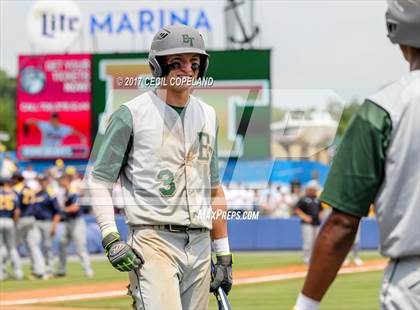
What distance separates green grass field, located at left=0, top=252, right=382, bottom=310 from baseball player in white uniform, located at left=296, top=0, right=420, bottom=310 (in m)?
10.9

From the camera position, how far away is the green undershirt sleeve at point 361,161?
362 centimetres

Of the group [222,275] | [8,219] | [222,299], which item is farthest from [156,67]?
[8,219]

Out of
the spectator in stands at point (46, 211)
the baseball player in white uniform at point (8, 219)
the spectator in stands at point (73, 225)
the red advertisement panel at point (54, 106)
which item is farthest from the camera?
the red advertisement panel at point (54, 106)

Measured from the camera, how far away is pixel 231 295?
1669cm

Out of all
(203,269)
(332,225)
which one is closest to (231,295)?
(203,269)

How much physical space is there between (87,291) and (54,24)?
24.3 metres

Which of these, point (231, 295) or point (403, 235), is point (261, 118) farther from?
point (403, 235)

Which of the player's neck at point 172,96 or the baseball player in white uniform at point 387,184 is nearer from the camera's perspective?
the baseball player in white uniform at point 387,184

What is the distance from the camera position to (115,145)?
5.99 meters

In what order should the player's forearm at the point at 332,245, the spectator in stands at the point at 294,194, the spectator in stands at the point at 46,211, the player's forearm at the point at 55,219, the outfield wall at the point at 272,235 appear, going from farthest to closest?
the spectator in stands at the point at 294,194 < the outfield wall at the point at 272,235 < the player's forearm at the point at 55,219 < the spectator in stands at the point at 46,211 < the player's forearm at the point at 332,245

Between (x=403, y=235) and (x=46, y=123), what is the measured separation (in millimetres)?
32376

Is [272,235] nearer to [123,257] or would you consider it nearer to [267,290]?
[267,290]

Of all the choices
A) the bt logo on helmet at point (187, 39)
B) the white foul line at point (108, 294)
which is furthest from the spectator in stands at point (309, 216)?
the bt logo on helmet at point (187, 39)

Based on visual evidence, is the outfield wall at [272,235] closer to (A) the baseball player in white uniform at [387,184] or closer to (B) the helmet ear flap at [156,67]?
(B) the helmet ear flap at [156,67]
